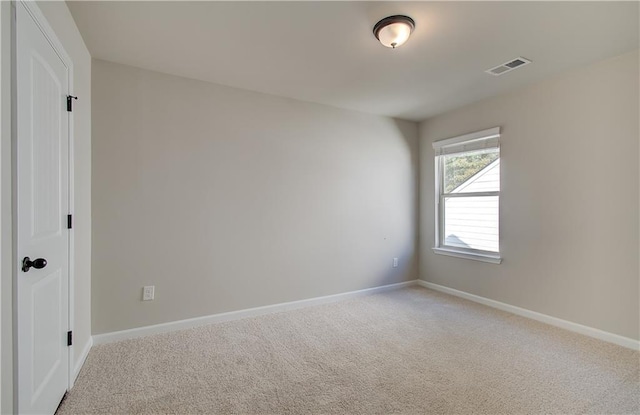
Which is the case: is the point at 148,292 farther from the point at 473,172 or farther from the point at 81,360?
the point at 473,172

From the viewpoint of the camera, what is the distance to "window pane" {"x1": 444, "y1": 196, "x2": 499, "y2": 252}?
365 cm

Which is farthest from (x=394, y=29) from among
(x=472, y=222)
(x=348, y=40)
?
(x=472, y=222)

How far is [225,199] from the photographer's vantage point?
315 centimetres

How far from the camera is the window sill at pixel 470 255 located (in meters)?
3.54

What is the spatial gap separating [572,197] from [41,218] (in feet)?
13.5

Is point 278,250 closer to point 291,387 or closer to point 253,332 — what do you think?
point 253,332

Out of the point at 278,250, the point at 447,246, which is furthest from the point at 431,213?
the point at 278,250

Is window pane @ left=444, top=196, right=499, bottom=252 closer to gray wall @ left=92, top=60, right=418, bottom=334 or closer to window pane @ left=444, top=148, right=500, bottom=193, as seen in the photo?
window pane @ left=444, top=148, right=500, bottom=193

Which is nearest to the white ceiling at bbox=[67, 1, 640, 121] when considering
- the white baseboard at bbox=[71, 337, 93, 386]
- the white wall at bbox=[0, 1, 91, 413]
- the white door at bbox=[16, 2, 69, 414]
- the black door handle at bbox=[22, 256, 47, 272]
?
the white wall at bbox=[0, 1, 91, 413]

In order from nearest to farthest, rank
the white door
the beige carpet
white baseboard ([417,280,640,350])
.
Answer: the white door, the beige carpet, white baseboard ([417,280,640,350])

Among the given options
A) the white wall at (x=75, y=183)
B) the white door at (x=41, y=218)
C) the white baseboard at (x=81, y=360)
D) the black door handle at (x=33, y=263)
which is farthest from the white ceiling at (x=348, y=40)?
the white baseboard at (x=81, y=360)

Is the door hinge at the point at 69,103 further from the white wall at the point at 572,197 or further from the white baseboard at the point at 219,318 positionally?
the white wall at the point at 572,197

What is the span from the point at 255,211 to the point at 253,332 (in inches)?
49.0

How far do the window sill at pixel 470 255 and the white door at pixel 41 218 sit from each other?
4026mm
